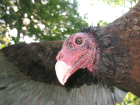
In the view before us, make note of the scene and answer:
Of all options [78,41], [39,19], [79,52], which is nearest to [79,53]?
[79,52]

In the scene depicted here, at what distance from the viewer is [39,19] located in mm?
3561

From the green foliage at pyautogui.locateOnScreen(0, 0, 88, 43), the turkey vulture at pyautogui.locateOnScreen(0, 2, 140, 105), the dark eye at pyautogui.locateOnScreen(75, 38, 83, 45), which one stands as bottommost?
the turkey vulture at pyautogui.locateOnScreen(0, 2, 140, 105)

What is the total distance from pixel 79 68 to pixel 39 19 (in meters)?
2.99

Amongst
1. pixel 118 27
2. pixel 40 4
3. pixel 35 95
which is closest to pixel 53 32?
pixel 40 4

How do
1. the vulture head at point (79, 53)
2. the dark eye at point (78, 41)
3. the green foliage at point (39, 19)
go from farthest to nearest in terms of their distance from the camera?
1. the green foliage at point (39, 19)
2. the dark eye at point (78, 41)
3. the vulture head at point (79, 53)

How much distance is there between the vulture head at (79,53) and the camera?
1017 millimetres

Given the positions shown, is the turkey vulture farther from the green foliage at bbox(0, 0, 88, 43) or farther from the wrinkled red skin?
the green foliage at bbox(0, 0, 88, 43)

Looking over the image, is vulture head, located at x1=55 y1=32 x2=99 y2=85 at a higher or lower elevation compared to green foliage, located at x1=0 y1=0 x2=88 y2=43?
lower

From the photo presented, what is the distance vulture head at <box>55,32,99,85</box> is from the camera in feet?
3.34

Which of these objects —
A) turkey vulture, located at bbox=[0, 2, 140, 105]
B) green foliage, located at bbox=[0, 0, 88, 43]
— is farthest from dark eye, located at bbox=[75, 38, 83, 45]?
green foliage, located at bbox=[0, 0, 88, 43]

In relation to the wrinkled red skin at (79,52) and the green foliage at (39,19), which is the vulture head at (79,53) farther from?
the green foliage at (39,19)

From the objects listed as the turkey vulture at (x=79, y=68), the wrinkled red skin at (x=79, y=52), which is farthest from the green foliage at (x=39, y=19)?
the wrinkled red skin at (x=79, y=52)

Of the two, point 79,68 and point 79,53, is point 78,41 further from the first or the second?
point 79,68

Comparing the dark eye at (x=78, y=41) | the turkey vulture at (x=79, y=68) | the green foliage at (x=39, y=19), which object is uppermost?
the green foliage at (x=39, y=19)
